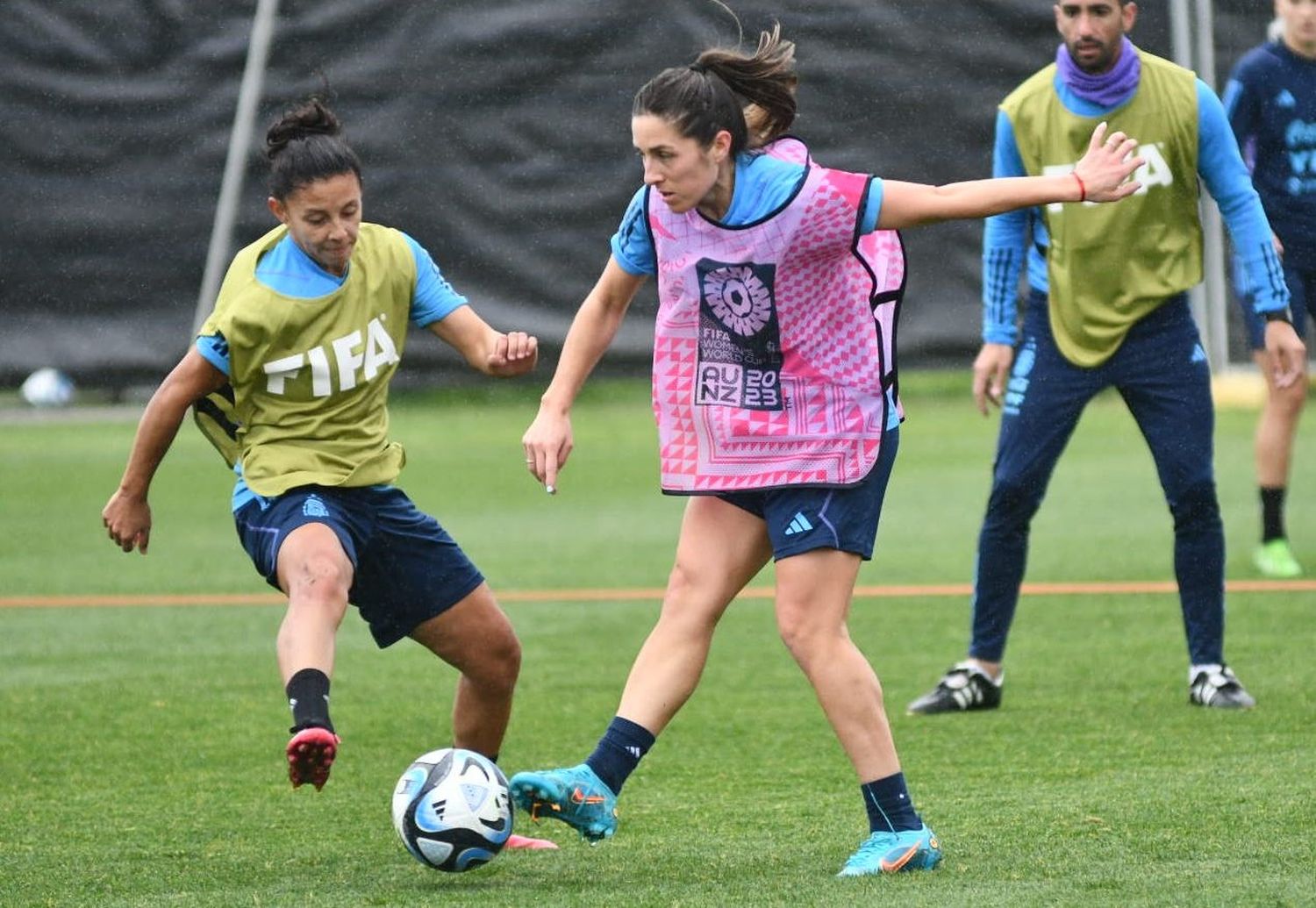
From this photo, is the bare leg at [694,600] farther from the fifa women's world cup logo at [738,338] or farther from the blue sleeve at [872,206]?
the blue sleeve at [872,206]

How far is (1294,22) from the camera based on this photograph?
784 cm

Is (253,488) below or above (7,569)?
above

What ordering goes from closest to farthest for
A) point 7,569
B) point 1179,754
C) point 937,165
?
point 1179,754
point 7,569
point 937,165

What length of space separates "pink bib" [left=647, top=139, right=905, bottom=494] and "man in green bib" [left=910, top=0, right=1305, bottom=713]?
172 centimetres

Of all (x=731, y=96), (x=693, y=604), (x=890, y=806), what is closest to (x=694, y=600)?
(x=693, y=604)

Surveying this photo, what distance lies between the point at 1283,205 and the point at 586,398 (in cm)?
856

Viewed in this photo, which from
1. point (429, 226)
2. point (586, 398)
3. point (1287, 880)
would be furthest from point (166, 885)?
point (586, 398)

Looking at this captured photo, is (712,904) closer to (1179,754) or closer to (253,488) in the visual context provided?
(253,488)

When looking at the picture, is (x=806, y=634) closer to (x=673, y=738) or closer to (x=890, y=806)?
(x=890, y=806)

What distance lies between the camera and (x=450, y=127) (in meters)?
13.5

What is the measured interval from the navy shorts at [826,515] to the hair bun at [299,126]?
1.22m

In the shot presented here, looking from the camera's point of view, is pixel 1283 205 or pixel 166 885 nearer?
pixel 166 885

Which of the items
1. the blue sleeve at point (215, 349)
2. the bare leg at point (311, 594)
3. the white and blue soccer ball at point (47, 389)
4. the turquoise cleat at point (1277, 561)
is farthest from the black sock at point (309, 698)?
the white and blue soccer ball at point (47, 389)

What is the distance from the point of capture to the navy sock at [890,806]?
13.6ft
